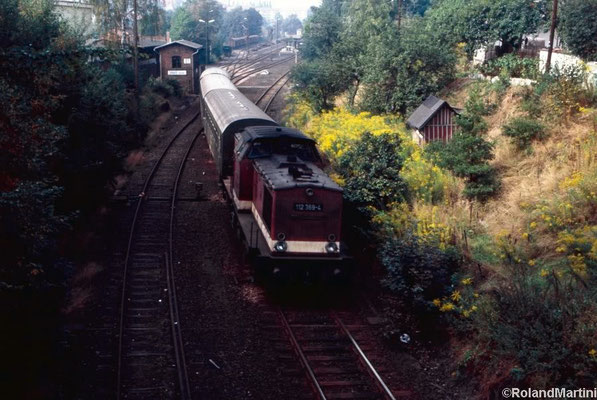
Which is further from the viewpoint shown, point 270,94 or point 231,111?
point 270,94

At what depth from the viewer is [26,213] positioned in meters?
8.82

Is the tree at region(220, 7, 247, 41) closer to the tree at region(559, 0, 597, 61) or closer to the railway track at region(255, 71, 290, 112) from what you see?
the railway track at region(255, 71, 290, 112)

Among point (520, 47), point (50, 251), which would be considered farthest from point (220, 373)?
point (520, 47)

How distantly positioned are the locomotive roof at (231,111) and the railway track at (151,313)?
11.4 feet

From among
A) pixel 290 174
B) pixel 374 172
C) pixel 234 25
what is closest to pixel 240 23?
pixel 234 25

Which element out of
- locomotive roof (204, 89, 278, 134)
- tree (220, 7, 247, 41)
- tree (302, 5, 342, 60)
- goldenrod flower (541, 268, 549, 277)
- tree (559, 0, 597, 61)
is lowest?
goldenrod flower (541, 268, 549, 277)

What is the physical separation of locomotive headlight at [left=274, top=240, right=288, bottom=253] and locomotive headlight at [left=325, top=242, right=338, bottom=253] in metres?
0.93

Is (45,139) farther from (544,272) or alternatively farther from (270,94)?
(270,94)

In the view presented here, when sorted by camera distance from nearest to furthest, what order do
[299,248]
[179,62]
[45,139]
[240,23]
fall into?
[45,139] < [299,248] < [179,62] < [240,23]

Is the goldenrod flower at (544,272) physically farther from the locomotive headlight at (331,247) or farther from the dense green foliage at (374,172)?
the dense green foliage at (374,172)

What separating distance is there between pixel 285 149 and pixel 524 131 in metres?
6.88

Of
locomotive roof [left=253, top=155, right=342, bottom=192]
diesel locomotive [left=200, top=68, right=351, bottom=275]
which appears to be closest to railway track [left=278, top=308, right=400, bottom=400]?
diesel locomotive [left=200, top=68, right=351, bottom=275]

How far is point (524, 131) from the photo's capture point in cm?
1595

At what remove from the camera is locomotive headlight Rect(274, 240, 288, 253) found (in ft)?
41.2
